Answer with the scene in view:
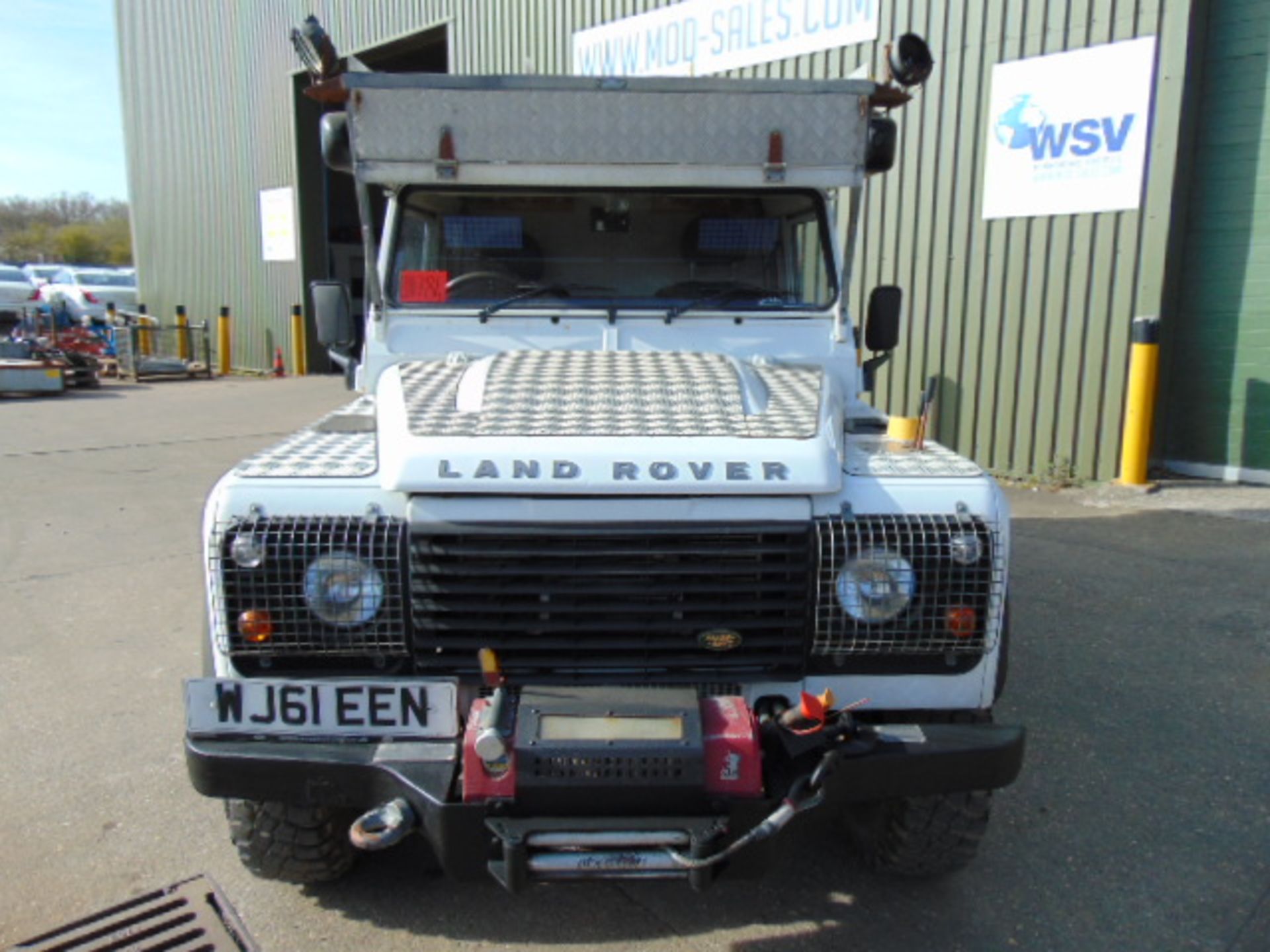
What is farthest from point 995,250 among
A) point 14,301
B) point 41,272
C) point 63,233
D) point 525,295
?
point 63,233

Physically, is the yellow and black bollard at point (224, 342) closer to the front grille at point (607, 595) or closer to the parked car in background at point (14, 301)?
the parked car in background at point (14, 301)

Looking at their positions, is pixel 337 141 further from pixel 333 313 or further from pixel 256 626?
pixel 256 626

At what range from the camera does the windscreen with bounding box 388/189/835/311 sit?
382 cm

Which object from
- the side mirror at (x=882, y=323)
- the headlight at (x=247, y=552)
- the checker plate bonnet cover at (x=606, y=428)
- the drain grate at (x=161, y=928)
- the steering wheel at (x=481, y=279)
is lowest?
the drain grate at (x=161, y=928)

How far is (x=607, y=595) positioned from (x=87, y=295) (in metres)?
25.5

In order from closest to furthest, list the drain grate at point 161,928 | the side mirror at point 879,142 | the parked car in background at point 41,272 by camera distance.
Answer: the drain grate at point 161,928
the side mirror at point 879,142
the parked car in background at point 41,272

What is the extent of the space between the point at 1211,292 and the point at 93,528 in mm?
8245

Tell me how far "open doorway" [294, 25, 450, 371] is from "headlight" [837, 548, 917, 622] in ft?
47.7

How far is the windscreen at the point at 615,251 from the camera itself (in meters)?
3.82

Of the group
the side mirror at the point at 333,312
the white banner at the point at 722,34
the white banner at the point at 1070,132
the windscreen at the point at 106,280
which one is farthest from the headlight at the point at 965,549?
the windscreen at the point at 106,280

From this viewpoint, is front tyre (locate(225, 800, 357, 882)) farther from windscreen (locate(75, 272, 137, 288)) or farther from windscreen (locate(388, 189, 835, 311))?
windscreen (locate(75, 272, 137, 288))

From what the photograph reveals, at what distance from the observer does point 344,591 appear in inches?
97.3

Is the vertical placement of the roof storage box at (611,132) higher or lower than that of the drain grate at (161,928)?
higher

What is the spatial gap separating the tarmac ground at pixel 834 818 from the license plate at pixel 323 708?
691 millimetres
